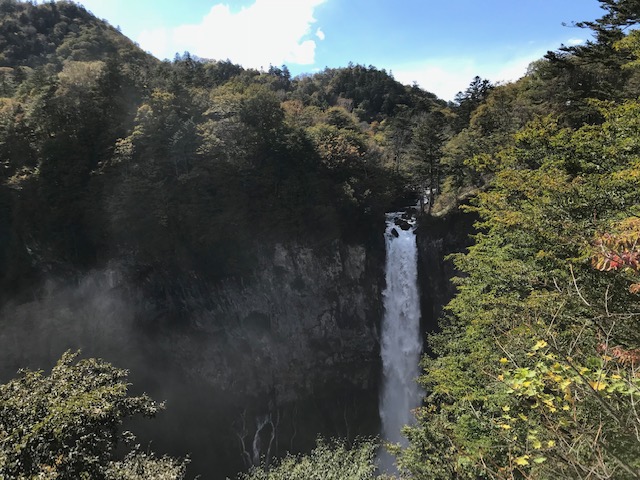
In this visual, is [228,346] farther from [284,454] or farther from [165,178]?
[165,178]

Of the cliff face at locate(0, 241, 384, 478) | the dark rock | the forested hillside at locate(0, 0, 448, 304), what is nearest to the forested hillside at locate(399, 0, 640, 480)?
the cliff face at locate(0, 241, 384, 478)

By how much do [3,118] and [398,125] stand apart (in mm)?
34799

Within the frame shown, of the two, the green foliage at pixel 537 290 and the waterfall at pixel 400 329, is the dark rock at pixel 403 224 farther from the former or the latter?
the green foliage at pixel 537 290

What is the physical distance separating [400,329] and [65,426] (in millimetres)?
24489

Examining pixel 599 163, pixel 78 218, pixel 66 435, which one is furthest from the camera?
pixel 78 218

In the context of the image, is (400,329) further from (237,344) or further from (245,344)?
(237,344)

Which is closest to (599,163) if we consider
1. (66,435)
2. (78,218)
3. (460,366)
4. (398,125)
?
(460,366)

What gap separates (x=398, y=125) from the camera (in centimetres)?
4100

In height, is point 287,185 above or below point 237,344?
above

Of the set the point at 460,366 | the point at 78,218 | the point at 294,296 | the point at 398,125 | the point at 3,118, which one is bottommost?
the point at 294,296

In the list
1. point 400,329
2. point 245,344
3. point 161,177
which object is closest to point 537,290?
point 400,329

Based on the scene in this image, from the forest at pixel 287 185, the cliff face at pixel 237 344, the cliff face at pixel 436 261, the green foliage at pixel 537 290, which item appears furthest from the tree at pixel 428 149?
the green foliage at pixel 537 290

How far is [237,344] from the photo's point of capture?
→ 26.8 m

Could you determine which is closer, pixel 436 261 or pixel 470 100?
pixel 436 261
